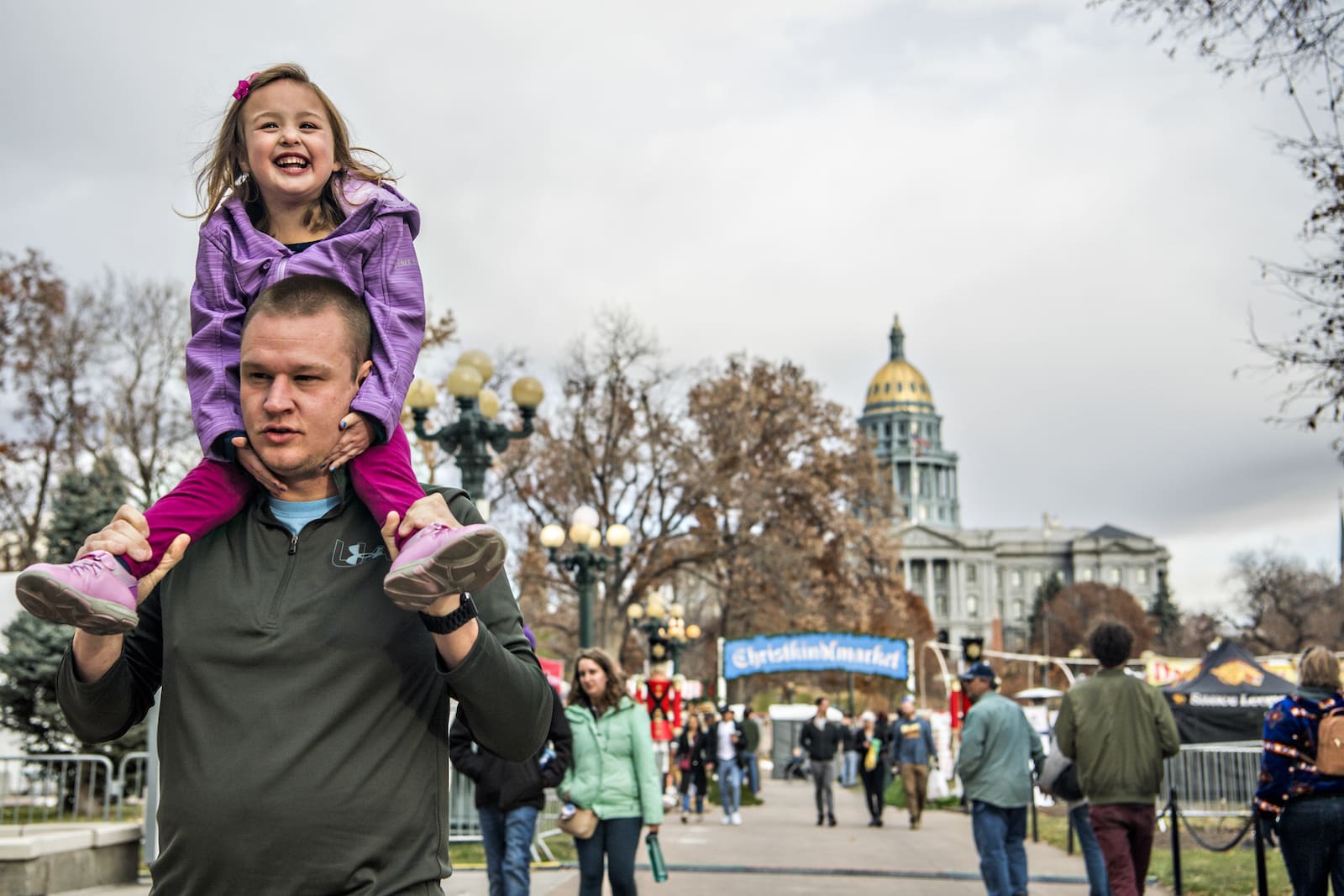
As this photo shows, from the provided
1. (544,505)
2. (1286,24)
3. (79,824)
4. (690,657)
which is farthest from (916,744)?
(690,657)

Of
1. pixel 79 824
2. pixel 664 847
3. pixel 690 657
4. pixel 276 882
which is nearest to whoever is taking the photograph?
pixel 276 882

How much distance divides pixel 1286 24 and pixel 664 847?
1247 cm

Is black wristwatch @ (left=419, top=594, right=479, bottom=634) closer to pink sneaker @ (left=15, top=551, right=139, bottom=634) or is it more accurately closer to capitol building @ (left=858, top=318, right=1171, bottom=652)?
pink sneaker @ (left=15, top=551, right=139, bottom=634)

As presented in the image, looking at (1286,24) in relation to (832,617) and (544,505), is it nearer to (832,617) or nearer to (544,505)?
(544,505)

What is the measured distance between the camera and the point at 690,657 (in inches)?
2844

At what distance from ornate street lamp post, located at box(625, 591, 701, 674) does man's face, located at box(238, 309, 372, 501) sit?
73.0 feet

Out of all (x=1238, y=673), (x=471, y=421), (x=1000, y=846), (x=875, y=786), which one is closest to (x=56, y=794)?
(x=471, y=421)

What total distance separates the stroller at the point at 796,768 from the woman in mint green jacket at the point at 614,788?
3292cm

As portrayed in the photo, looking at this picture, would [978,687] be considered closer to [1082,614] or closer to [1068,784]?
[1068,784]

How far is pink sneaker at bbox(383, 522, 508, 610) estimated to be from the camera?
1.94 meters

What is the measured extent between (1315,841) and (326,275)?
6.14 metres

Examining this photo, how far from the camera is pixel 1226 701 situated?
20516 millimetres

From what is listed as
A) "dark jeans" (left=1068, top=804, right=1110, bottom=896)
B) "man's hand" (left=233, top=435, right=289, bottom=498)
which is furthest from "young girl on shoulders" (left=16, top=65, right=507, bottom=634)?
"dark jeans" (left=1068, top=804, right=1110, bottom=896)

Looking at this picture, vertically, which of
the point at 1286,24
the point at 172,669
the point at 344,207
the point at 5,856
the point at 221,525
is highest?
the point at 1286,24
